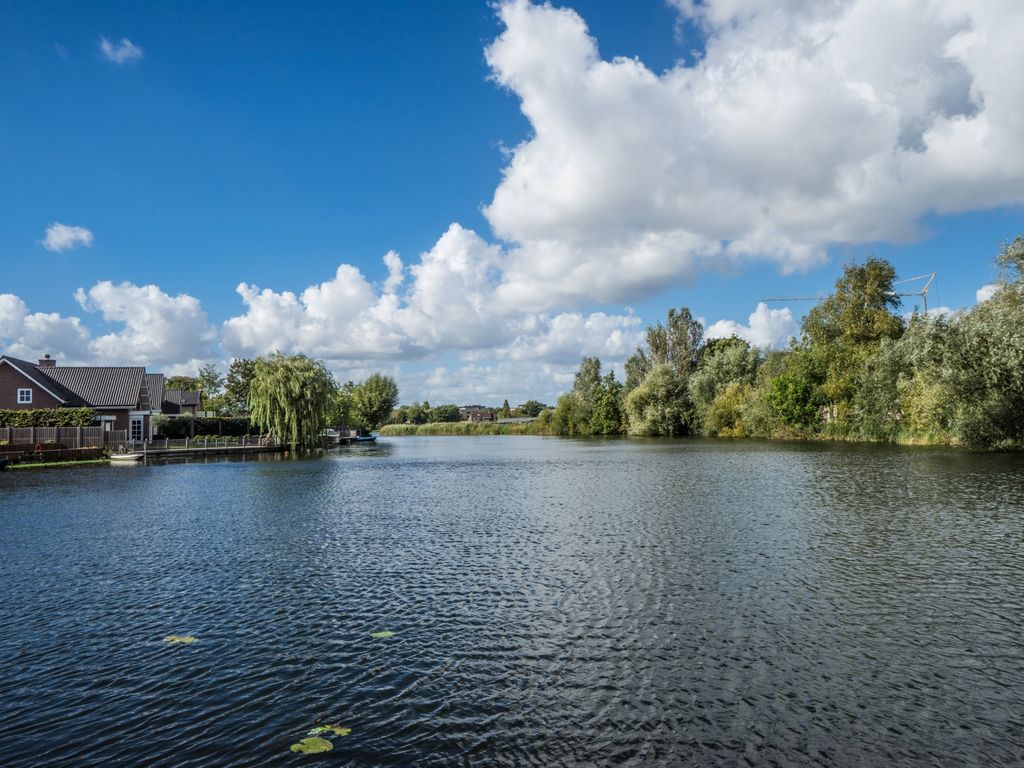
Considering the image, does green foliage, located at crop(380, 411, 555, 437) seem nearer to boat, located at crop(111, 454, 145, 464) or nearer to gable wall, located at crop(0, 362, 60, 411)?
gable wall, located at crop(0, 362, 60, 411)

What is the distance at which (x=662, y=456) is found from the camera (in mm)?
47000

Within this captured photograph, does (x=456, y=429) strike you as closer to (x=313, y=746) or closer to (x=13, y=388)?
(x=13, y=388)

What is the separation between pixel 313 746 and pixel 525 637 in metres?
3.68

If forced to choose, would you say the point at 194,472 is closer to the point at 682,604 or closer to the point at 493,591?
the point at 493,591

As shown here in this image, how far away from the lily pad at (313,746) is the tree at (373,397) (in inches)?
4112

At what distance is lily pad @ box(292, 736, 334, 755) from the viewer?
247 inches

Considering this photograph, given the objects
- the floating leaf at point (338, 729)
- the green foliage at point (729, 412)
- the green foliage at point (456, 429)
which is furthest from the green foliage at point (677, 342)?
the floating leaf at point (338, 729)

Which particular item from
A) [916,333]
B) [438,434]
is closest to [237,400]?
[438,434]

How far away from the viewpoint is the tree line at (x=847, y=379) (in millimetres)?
37562

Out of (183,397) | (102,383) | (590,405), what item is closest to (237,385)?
(183,397)

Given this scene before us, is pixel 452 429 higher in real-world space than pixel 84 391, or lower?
lower

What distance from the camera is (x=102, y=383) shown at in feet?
190

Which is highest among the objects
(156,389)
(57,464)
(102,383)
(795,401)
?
(156,389)

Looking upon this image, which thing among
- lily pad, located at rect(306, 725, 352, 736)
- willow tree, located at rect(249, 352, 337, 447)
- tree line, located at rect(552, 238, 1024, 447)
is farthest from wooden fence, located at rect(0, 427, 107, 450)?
tree line, located at rect(552, 238, 1024, 447)
